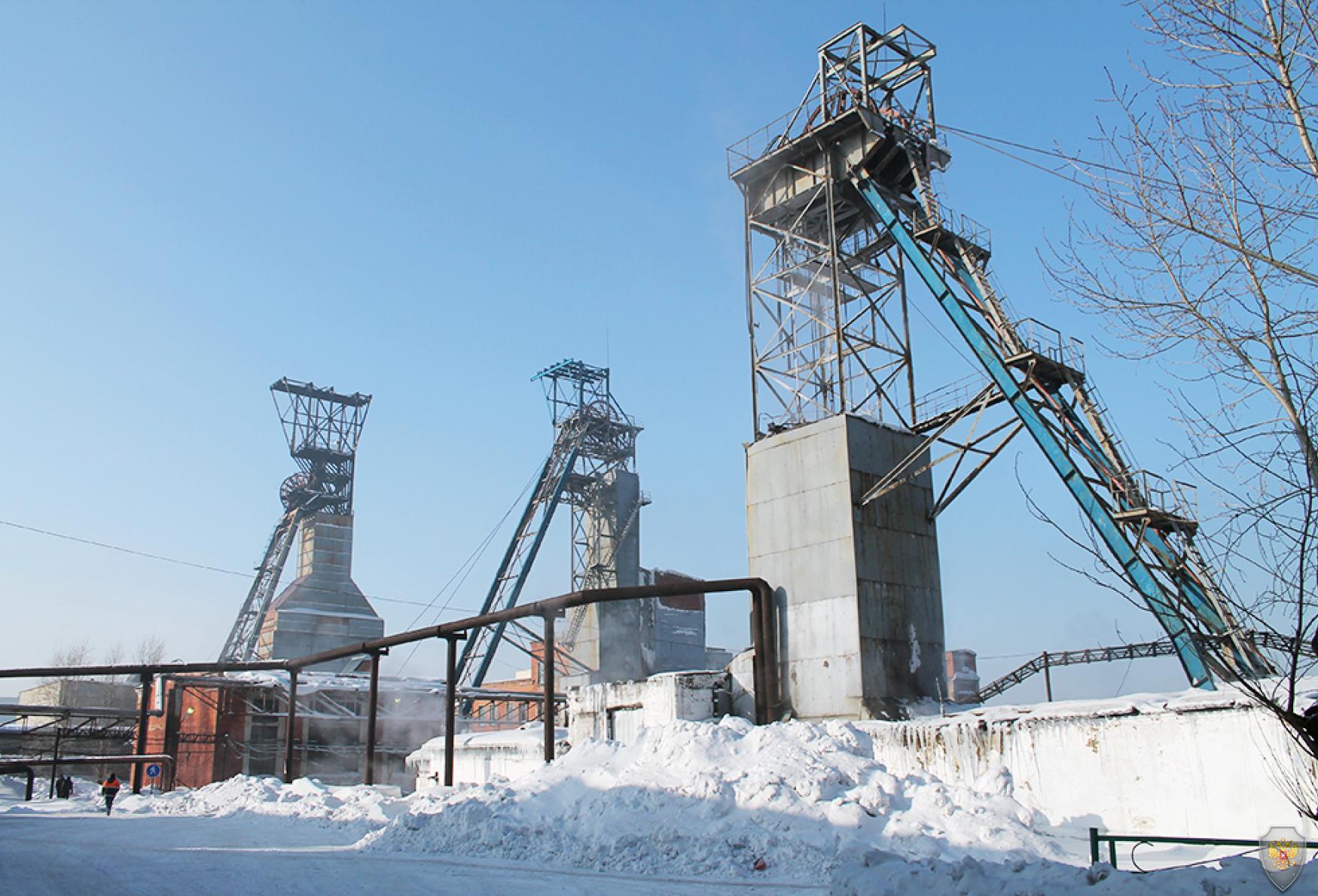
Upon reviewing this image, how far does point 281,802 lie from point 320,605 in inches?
1328

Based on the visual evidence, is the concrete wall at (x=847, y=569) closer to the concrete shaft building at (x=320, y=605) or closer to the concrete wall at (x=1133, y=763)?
the concrete wall at (x=1133, y=763)

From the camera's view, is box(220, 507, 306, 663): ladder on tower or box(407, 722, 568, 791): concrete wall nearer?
box(407, 722, 568, 791): concrete wall

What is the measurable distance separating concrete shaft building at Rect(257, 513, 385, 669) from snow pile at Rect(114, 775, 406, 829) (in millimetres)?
26360

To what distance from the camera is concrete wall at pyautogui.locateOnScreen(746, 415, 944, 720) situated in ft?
68.5

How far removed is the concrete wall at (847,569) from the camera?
20891 millimetres

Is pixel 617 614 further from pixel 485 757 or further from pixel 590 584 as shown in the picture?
pixel 485 757

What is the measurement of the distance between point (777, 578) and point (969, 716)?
18.4 feet

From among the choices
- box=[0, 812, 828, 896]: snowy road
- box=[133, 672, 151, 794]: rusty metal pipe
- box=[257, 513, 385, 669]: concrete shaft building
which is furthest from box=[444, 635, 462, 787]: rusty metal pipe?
box=[257, 513, 385, 669]: concrete shaft building

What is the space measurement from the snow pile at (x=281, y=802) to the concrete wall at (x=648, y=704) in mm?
4766

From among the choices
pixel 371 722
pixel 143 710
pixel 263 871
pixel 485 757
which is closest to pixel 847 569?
pixel 485 757

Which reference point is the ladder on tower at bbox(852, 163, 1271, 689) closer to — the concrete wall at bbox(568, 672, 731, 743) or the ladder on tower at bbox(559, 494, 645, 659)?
the concrete wall at bbox(568, 672, 731, 743)

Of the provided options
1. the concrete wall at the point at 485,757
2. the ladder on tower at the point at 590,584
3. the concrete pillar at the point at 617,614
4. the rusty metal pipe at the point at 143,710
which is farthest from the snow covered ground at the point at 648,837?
the ladder on tower at the point at 590,584

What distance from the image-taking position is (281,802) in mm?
23125

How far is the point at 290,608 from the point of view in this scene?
54.2 meters
